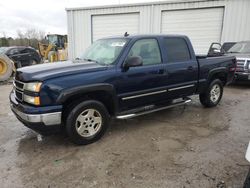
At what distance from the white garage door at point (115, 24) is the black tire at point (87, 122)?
10.7 meters

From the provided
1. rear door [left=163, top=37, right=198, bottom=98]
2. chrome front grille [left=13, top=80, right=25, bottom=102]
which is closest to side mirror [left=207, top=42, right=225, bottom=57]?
rear door [left=163, top=37, right=198, bottom=98]

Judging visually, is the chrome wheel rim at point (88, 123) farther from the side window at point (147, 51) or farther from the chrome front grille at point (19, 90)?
the side window at point (147, 51)

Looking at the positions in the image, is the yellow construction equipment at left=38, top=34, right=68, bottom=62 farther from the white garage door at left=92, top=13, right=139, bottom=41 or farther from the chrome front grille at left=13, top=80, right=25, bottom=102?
the chrome front grille at left=13, top=80, right=25, bottom=102

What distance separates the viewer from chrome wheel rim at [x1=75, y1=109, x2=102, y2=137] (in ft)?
11.9

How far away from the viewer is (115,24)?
45.9ft

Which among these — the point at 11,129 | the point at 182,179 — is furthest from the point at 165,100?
the point at 11,129

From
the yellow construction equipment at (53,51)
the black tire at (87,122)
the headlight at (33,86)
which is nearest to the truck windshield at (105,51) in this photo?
the black tire at (87,122)

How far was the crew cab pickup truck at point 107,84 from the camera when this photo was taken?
326cm

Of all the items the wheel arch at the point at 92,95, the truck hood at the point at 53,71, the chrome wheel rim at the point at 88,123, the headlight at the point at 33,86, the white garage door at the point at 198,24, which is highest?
the white garage door at the point at 198,24

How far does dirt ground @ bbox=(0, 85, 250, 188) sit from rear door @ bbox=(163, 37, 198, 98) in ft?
2.31

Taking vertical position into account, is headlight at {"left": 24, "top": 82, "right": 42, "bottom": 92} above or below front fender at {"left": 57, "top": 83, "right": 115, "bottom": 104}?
above

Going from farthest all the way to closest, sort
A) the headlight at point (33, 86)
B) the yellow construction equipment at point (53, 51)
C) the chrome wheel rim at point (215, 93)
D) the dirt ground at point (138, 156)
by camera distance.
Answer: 1. the yellow construction equipment at point (53, 51)
2. the chrome wheel rim at point (215, 93)
3. the headlight at point (33, 86)
4. the dirt ground at point (138, 156)

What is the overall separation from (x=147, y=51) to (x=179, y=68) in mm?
835

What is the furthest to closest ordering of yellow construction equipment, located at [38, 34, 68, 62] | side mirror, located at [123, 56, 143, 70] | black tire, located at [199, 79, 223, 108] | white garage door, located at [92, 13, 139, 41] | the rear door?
yellow construction equipment, located at [38, 34, 68, 62]
white garage door, located at [92, 13, 139, 41]
black tire, located at [199, 79, 223, 108]
the rear door
side mirror, located at [123, 56, 143, 70]
